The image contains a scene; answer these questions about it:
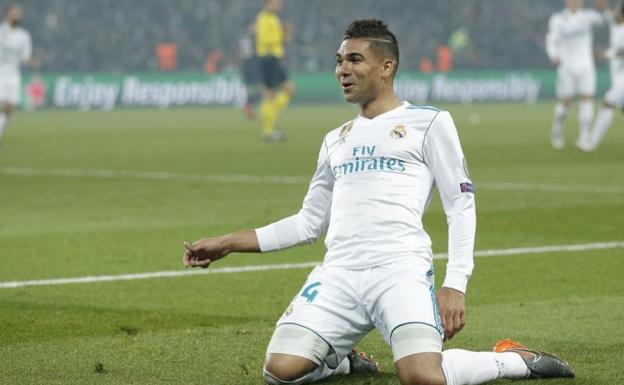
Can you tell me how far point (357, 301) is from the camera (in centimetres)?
536

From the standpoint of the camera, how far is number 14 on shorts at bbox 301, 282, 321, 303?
542 centimetres

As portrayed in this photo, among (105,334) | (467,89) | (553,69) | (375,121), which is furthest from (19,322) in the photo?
(553,69)

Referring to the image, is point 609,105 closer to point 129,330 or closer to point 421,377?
point 129,330

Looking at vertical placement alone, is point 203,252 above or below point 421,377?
above

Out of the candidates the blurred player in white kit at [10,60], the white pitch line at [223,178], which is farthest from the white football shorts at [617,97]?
the blurred player in white kit at [10,60]

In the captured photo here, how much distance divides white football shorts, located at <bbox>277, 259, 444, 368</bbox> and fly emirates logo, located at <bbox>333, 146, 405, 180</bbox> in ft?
1.29

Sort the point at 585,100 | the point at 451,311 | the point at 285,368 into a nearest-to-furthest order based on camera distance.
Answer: the point at 451,311 < the point at 285,368 < the point at 585,100

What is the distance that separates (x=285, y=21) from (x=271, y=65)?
19.2m

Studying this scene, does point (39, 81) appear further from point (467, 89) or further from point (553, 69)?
point (553, 69)

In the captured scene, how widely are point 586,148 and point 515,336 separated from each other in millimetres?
13842

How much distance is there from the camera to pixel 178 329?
22.1 feet

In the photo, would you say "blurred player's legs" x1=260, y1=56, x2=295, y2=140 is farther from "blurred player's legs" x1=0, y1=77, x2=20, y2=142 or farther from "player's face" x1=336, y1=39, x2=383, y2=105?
"player's face" x1=336, y1=39, x2=383, y2=105

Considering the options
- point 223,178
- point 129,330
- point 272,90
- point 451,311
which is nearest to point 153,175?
point 223,178

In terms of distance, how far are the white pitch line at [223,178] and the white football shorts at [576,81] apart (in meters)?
7.06
